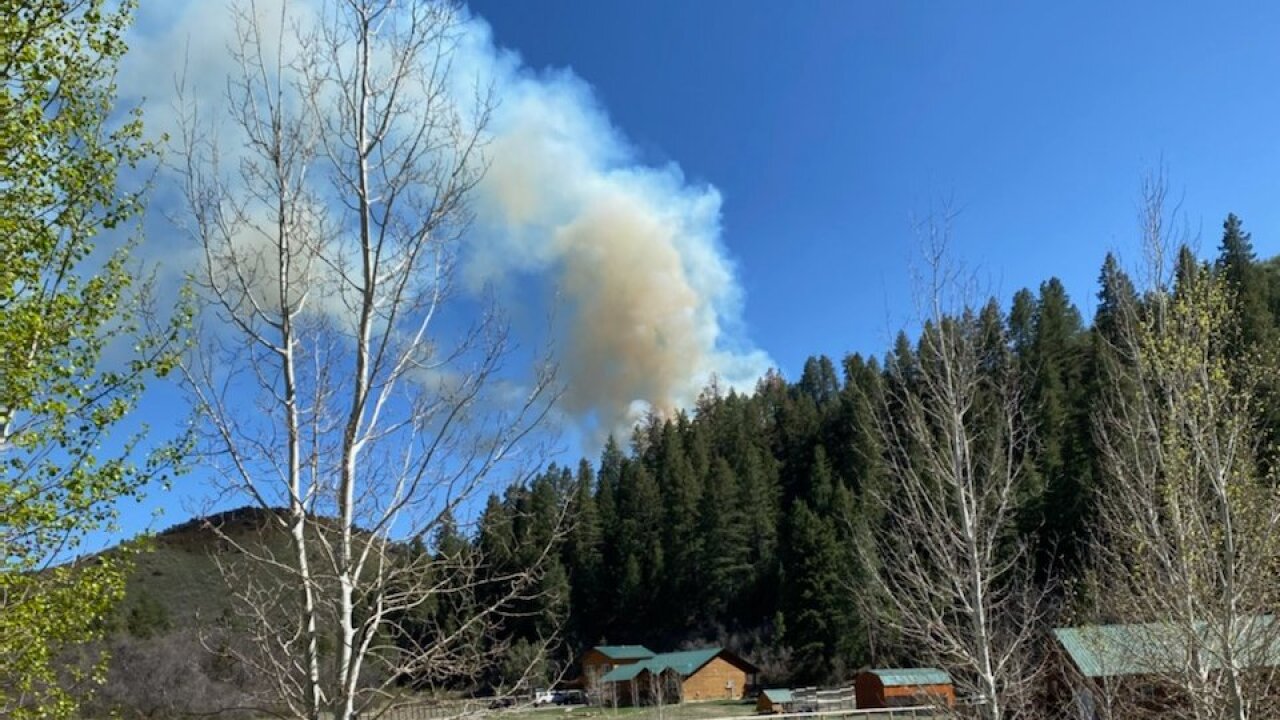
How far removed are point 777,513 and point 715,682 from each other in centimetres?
2516

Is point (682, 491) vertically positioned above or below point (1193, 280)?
above

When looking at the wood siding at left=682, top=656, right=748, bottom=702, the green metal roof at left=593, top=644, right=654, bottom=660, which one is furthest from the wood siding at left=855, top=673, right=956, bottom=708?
the green metal roof at left=593, top=644, right=654, bottom=660

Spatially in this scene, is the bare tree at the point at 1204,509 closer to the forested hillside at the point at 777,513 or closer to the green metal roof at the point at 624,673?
the forested hillside at the point at 777,513

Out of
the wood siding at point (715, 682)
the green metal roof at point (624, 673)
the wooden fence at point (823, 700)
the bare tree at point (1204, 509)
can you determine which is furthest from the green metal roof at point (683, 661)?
the bare tree at point (1204, 509)

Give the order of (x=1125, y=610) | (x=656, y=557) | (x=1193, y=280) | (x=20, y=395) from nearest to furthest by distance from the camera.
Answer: (x=20, y=395), (x=1193, y=280), (x=1125, y=610), (x=656, y=557)

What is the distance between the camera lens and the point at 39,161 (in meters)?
8.43

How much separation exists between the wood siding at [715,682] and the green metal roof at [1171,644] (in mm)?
54543

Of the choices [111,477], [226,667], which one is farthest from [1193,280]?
[111,477]

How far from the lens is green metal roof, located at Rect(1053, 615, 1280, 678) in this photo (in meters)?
10.2

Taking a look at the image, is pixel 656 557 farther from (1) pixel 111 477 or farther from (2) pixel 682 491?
(1) pixel 111 477

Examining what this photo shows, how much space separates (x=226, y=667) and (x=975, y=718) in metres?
10.5

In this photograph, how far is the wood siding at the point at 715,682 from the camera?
71.3 metres

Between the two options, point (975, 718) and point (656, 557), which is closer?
point (975, 718)

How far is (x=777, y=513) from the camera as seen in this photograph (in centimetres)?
9456
